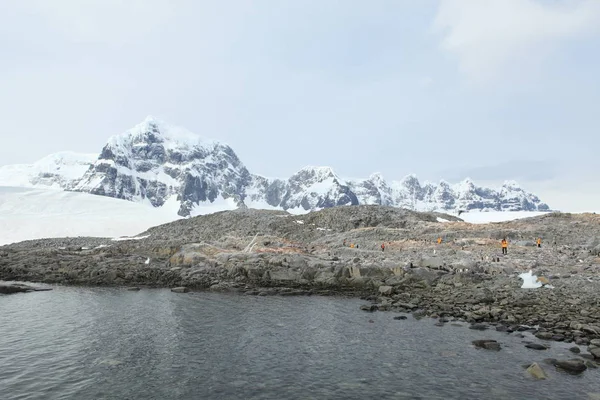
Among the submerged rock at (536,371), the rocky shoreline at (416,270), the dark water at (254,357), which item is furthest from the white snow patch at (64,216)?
the submerged rock at (536,371)

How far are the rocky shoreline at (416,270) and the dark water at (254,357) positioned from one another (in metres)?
4.06

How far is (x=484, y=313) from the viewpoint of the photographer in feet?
77.5

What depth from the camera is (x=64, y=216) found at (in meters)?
122

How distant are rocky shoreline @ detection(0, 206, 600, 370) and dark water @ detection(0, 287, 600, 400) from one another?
406cm

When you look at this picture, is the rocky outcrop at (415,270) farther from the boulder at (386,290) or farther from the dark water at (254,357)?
the dark water at (254,357)

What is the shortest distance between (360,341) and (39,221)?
123589 mm

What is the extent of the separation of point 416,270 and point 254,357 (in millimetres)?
22554

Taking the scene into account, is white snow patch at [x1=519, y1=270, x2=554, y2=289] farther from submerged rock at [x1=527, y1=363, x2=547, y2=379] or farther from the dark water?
submerged rock at [x1=527, y1=363, x2=547, y2=379]

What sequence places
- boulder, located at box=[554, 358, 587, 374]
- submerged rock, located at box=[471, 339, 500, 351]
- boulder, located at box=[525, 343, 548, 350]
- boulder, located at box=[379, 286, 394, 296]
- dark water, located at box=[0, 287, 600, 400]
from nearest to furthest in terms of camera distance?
dark water, located at box=[0, 287, 600, 400] → boulder, located at box=[554, 358, 587, 374] → boulder, located at box=[525, 343, 548, 350] → submerged rock, located at box=[471, 339, 500, 351] → boulder, located at box=[379, 286, 394, 296]

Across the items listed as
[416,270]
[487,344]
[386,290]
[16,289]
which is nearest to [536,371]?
[487,344]

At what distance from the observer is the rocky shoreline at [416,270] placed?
2403 cm

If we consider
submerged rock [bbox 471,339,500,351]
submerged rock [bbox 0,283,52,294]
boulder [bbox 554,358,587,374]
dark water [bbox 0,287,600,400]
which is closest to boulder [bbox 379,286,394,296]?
dark water [bbox 0,287,600,400]

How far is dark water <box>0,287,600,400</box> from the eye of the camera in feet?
45.3

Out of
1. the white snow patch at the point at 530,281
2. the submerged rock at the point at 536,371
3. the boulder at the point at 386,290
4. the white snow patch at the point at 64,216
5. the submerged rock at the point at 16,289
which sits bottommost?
the submerged rock at the point at 536,371
